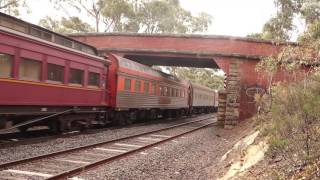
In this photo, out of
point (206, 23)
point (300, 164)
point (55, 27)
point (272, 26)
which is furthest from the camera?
point (206, 23)

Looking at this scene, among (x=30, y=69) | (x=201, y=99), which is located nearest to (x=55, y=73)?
(x=30, y=69)

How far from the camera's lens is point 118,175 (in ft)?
30.9

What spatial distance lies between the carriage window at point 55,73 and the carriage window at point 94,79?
2444 millimetres

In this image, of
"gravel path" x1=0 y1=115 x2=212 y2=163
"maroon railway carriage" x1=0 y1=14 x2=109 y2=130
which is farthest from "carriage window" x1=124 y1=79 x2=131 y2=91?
"gravel path" x1=0 y1=115 x2=212 y2=163

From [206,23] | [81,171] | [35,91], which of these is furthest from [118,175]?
[206,23]

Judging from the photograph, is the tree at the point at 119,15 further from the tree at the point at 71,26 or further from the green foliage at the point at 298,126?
the green foliage at the point at 298,126

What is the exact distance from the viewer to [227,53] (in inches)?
1022

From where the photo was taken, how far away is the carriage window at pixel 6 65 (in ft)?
39.9

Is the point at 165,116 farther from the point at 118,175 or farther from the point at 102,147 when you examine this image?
the point at 118,175

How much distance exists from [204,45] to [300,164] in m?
19.4

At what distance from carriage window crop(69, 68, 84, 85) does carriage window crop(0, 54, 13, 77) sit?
11.8ft

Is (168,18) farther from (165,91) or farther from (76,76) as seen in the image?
(76,76)

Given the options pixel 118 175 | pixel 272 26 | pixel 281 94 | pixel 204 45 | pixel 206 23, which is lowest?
pixel 118 175

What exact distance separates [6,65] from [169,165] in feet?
16.1
